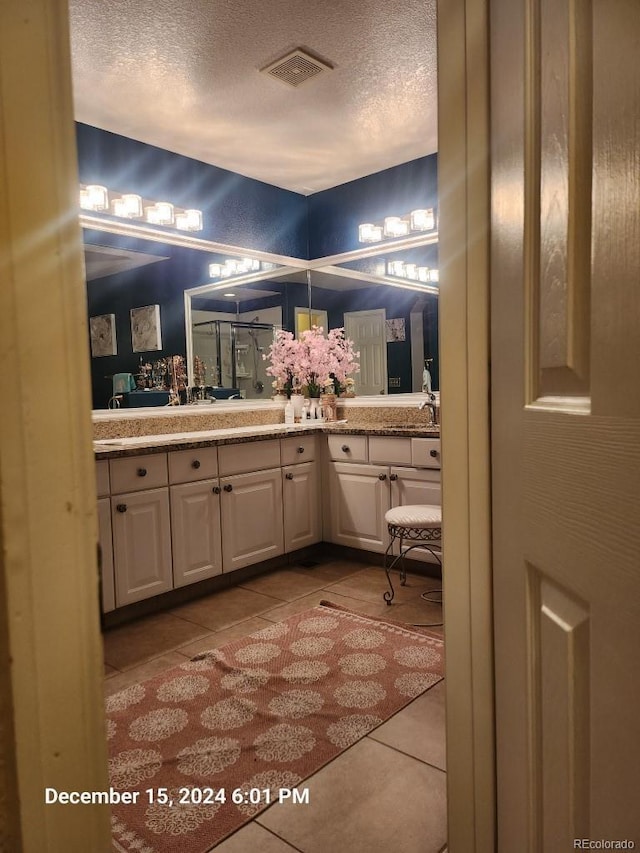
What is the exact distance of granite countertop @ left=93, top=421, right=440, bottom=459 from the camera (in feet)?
9.09

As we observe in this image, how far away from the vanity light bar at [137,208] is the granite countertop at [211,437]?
1.30 meters

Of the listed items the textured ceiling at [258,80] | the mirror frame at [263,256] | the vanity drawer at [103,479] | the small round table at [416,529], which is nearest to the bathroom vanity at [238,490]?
the vanity drawer at [103,479]

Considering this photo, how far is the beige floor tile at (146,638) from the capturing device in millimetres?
2520

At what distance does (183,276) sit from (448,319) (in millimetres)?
2997

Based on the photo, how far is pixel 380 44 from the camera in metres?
2.66

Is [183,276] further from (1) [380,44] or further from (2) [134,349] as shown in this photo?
(1) [380,44]

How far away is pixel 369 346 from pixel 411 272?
576mm

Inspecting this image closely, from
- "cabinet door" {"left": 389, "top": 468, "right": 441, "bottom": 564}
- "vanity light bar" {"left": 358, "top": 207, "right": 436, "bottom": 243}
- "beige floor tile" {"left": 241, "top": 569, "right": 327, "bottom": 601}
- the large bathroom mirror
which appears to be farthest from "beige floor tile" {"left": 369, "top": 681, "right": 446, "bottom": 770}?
"vanity light bar" {"left": 358, "top": 207, "right": 436, "bottom": 243}

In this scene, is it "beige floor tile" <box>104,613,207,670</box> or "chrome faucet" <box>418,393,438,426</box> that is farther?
"chrome faucet" <box>418,393,438,426</box>

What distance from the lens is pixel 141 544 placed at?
2.85 m

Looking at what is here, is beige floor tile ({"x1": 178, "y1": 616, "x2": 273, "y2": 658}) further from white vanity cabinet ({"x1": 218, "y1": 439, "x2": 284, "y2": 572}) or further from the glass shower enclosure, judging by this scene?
the glass shower enclosure

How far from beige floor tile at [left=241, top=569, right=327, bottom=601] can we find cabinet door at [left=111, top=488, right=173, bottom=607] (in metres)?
0.57

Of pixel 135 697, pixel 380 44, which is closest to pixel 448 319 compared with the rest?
pixel 135 697

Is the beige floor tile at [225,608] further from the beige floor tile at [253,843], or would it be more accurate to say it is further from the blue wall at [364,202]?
the blue wall at [364,202]
